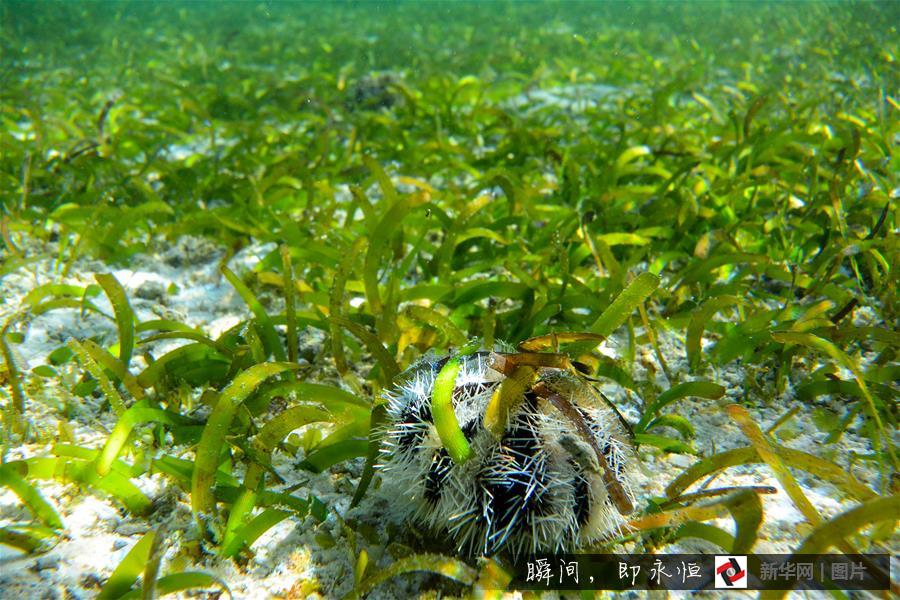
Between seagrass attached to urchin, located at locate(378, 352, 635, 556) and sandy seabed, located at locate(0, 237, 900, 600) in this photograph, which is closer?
seagrass attached to urchin, located at locate(378, 352, 635, 556)

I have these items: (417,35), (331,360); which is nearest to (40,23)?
(417,35)

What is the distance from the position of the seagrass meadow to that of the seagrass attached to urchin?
12cm

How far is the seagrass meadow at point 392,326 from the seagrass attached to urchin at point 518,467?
0.12m

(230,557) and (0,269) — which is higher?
(0,269)

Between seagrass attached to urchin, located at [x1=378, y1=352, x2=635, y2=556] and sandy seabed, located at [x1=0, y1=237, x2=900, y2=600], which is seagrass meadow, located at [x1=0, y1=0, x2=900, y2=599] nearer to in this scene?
sandy seabed, located at [x1=0, y1=237, x2=900, y2=600]

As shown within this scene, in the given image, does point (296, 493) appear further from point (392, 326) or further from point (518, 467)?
point (518, 467)

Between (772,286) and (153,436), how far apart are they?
11.7 feet

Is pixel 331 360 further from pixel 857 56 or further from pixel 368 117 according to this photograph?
pixel 857 56

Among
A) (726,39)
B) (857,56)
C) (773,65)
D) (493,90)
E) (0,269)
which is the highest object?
(726,39)

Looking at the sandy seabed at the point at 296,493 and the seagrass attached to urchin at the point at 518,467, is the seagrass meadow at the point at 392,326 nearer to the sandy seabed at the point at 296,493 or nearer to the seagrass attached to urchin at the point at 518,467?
the sandy seabed at the point at 296,493

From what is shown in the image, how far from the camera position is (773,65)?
9664 millimetres

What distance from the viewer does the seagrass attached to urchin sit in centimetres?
140

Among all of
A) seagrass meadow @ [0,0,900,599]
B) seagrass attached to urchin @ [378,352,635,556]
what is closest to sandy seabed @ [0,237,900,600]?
seagrass meadow @ [0,0,900,599]

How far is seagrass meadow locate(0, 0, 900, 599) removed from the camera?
1.69m
